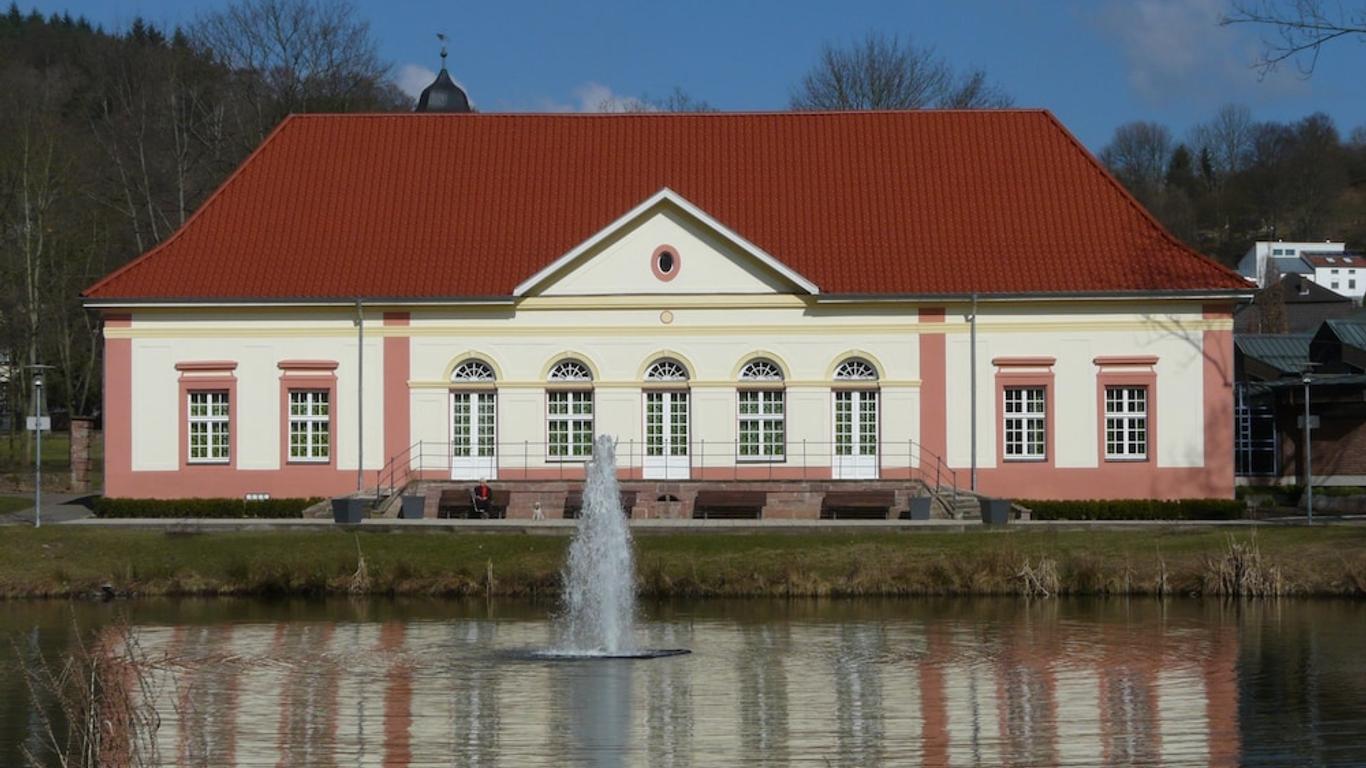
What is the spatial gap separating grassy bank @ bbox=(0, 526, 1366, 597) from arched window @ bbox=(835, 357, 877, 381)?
9817mm

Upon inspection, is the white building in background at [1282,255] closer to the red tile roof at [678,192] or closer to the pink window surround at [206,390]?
the red tile roof at [678,192]

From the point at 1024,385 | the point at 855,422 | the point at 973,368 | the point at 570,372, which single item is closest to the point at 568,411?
the point at 570,372

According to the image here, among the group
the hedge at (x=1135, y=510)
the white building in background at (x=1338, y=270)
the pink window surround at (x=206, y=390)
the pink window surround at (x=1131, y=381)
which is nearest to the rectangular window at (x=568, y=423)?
the pink window surround at (x=206, y=390)

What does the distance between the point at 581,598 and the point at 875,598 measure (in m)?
6.60

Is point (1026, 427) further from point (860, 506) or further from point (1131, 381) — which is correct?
point (860, 506)

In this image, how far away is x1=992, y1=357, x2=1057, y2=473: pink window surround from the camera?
4297 cm

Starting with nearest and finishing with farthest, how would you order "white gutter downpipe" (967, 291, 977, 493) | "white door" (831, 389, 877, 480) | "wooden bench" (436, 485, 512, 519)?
"wooden bench" (436, 485, 512, 519), "white gutter downpipe" (967, 291, 977, 493), "white door" (831, 389, 877, 480)

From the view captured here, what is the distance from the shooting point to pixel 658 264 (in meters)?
43.1

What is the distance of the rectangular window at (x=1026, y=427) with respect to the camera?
141 ft

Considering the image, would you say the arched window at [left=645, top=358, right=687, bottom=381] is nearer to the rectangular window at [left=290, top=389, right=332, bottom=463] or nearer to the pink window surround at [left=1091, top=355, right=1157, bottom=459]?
the rectangular window at [left=290, top=389, right=332, bottom=463]

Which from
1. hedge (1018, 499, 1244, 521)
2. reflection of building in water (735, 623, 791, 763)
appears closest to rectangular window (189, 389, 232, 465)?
hedge (1018, 499, 1244, 521)

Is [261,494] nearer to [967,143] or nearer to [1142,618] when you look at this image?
[967,143]

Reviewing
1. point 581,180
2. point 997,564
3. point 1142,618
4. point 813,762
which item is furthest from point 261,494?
point 813,762

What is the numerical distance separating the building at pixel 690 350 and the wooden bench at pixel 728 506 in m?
1.23
